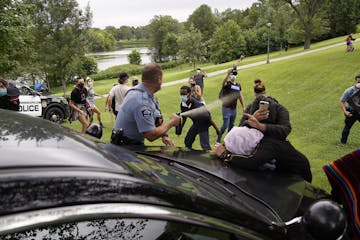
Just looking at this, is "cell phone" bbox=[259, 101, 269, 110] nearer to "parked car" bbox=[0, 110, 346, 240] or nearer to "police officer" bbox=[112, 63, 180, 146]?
"police officer" bbox=[112, 63, 180, 146]

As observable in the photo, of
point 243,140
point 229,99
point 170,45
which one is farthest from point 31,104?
point 170,45

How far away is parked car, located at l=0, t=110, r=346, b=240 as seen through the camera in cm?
123

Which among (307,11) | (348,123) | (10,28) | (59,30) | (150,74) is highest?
(307,11)

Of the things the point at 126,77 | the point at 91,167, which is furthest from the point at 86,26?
the point at 91,167

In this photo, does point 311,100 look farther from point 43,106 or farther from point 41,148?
point 41,148

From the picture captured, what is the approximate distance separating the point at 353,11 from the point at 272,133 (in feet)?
189

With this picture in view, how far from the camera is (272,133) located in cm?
393

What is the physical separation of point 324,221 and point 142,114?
2.21m

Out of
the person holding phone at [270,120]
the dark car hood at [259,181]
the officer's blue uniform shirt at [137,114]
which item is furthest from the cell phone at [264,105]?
the officer's blue uniform shirt at [137,114]

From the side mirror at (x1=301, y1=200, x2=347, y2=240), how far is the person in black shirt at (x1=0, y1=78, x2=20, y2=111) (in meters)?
7.56

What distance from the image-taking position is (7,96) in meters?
8.03

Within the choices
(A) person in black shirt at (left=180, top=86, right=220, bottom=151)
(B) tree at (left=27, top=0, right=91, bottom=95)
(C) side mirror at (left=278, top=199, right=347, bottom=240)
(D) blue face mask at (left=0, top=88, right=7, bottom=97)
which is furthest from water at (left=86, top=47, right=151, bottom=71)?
(C) side mirror at (left=278, top=199, right=347, bottom=240)

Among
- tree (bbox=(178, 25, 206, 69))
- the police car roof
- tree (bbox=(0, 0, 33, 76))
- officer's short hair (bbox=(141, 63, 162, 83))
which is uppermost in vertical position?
tree (bbox=(178, 25, 206, 69))

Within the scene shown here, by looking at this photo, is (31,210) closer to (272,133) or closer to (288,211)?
(288,211)
